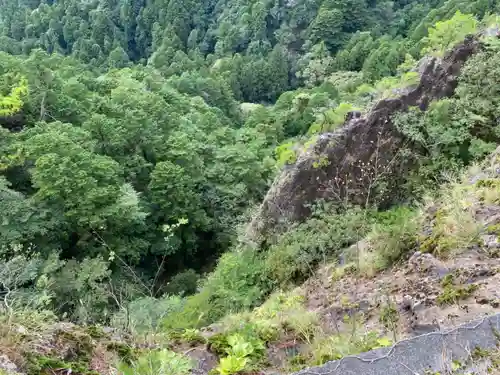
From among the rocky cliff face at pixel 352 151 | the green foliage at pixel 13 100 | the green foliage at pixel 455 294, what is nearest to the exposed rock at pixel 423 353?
the green foliage at pixel 455 294

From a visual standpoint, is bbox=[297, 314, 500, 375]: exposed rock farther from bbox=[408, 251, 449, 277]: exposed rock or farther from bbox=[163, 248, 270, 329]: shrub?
bbox=[163, 248, 270, 329]: shrub

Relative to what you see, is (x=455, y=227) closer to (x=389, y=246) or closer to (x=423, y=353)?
(x=389, y=246)

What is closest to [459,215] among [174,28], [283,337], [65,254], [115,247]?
[283,337]

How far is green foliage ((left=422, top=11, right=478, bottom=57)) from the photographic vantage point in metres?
11.0

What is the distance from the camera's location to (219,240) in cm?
2219

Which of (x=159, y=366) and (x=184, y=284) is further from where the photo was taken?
(x=184, y=284)

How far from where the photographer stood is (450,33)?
37.3 ft

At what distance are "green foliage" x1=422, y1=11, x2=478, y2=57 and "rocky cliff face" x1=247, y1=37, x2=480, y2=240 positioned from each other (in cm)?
24

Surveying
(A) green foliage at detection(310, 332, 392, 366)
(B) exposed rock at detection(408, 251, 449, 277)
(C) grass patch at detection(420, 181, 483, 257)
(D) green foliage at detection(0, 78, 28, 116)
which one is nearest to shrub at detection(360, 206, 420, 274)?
(C) grass patch at detection(420, 181, 483, 257)

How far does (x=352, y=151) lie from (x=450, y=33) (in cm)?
394

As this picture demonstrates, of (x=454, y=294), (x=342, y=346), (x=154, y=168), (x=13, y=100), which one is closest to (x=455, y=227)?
(x=454, y=294)

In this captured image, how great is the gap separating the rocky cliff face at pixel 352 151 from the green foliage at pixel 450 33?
0.24 meters

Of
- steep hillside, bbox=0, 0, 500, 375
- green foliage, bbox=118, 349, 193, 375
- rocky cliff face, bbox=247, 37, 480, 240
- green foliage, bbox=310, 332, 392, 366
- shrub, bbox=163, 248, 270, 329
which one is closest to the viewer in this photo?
green foliage, bbox=118, 349, 193, 375

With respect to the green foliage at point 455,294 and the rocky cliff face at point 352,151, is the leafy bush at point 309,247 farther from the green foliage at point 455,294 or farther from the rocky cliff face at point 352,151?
the green foliage at point 455,294
